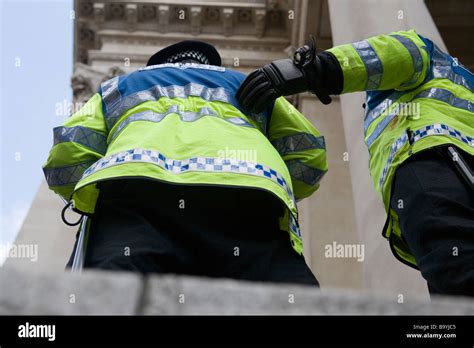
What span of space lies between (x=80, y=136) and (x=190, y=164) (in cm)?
81

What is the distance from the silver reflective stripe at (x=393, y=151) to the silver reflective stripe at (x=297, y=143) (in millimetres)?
392

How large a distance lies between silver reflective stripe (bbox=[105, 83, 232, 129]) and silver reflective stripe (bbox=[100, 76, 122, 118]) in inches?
0.7

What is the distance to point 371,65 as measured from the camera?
379 centimetres

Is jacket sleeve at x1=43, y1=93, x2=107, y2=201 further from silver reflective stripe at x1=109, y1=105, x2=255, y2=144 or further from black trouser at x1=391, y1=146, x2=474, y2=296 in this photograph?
black trouser at x1=391, y1=146, x2=474, y2=296

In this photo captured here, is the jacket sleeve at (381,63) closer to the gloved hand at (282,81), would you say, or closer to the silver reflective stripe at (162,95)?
the gloved hand at (282,81)

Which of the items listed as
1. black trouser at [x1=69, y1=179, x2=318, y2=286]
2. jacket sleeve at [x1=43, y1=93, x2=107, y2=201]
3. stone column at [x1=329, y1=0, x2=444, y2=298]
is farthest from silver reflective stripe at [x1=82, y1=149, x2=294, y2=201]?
stone column at [x1=329, y1=0, x2=444, y2=298]

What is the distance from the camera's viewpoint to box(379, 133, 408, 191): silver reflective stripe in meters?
3.71

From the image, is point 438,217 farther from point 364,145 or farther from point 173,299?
point 364,145

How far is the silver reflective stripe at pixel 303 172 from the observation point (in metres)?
3.74

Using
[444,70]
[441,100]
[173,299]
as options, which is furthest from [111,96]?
[173,299]

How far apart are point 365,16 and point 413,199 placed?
15.8ft

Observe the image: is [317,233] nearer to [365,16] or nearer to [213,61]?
[365,16]

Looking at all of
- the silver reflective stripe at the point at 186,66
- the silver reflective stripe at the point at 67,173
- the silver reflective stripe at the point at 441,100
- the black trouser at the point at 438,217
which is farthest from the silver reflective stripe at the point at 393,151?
the silver reflective stripe at the point at 67,173
